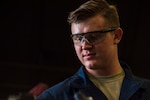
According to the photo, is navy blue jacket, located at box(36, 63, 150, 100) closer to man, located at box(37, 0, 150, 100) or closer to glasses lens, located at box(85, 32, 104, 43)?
man, located at box(37, 0, 150, 100)

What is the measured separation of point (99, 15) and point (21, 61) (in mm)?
2602

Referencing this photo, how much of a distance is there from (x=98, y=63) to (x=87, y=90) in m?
0.11

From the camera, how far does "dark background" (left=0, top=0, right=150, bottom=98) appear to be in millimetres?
3480

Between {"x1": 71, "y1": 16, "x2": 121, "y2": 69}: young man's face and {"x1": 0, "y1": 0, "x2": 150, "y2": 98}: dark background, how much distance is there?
2.30 metres

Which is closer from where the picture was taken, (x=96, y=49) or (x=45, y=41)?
(x=96, y=49)

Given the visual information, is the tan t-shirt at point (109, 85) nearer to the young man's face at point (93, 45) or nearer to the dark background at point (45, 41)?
the young man's face at point (93, 45)

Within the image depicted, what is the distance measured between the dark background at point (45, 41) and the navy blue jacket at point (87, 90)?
224 cm

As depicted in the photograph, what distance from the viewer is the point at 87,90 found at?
3.91 feet

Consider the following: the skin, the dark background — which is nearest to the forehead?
the skin

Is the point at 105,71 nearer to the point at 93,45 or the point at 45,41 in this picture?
the point at 93,45

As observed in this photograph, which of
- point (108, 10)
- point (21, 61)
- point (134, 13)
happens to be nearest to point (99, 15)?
point (108, 10)

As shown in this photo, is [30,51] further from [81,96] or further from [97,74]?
[81,96]

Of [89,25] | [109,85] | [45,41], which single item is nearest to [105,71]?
[109,85]

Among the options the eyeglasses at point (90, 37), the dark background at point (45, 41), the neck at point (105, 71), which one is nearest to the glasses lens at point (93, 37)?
the eyeglasses at point (90, 37)
